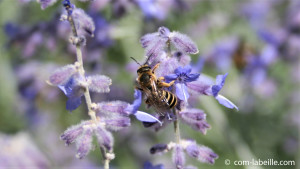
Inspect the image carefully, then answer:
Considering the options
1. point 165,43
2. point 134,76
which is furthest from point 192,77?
point 134,76

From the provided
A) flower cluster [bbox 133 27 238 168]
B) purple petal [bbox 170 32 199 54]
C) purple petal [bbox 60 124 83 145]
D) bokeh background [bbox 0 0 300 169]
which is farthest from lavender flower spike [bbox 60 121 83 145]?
bokeh background [bbox 0 0 300 169]

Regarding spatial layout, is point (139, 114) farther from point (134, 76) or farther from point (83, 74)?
point (134, 76)

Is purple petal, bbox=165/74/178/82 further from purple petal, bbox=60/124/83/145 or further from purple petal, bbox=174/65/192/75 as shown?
purple petal, bbox=60/124/83/145

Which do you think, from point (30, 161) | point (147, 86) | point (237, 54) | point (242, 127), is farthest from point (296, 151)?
point (147, 86)

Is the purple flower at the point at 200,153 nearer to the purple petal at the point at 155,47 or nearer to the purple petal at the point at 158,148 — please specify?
the purple petal at the point at 158,148

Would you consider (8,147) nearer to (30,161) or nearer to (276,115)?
(30,161)

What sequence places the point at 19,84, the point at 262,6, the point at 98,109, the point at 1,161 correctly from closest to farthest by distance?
1. the point at 98,109
2. the point at 1,161
3. the point at 19,84
4. the point at 262,6
